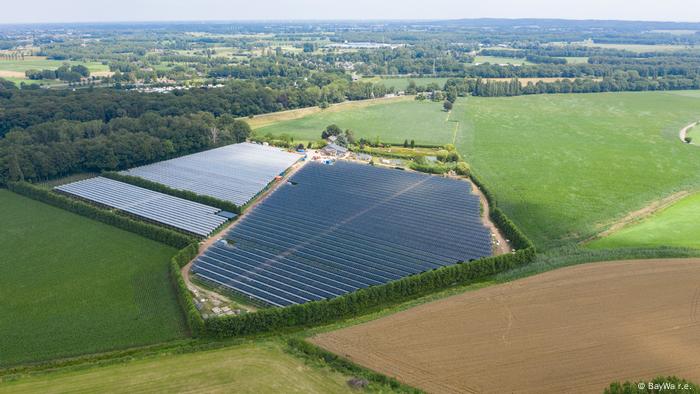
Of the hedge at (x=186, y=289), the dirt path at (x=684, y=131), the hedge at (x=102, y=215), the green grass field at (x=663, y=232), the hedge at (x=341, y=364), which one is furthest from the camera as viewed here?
the dirt path at (x=684, y=131)

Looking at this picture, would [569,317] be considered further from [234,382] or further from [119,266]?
[119,266]

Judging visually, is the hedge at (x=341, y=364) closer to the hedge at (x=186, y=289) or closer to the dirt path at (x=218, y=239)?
the hedge at (x=186, y=289)

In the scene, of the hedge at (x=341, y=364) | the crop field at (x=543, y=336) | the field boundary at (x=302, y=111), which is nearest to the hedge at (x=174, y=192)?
the hedge at (x=341, y=364)

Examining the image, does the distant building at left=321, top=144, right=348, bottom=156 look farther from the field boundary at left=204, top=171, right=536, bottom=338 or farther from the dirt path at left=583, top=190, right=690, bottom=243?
the dirt path at left=583, top=190, right=690, bottom=243

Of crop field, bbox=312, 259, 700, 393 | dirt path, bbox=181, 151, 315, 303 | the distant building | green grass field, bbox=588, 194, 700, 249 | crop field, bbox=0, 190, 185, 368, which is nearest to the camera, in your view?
crop field, bbox=312, 259, 700, 393

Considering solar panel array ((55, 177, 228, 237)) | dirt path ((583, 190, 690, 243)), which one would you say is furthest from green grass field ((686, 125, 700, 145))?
solar panel array ((55, 177, 228, 237))

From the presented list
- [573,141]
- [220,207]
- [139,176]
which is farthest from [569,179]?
[139,176]

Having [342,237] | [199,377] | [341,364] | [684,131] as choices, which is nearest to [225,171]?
[342,237]
